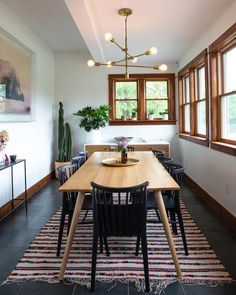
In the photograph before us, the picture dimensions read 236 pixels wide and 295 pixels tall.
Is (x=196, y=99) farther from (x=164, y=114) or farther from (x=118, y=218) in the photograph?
(x=118, y=218)

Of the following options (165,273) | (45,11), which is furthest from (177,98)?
(165,273)

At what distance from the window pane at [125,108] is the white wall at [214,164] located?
63.1 inches

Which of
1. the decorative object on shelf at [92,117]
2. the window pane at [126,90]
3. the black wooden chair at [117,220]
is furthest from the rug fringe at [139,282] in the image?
the window pane at [126,90]

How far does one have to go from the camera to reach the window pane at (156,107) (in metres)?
6.50

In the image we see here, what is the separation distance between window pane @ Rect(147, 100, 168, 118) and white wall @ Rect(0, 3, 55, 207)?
7.27 feet

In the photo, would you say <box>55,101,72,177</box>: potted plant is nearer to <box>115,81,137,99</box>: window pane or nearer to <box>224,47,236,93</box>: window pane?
<box>115,81,137,99</box>: window pane

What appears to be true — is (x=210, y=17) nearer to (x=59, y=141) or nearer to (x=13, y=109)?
(x=13, y=109)

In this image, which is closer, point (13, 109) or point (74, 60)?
point (13, 109)

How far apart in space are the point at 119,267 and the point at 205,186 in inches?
97.0

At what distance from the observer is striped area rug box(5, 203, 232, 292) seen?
7.25ft

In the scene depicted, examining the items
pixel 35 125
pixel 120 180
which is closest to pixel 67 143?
pixel 35 125

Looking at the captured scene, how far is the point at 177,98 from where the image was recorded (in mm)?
6340

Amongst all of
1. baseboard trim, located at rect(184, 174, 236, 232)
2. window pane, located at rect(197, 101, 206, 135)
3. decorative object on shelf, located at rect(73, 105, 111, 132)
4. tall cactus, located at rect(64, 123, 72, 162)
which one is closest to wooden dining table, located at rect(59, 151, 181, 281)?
baseboard trim, located at rect(184, 174, 236, 232)

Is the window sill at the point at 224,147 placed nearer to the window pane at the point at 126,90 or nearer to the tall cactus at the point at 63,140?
the window pane at the point at 126,90
